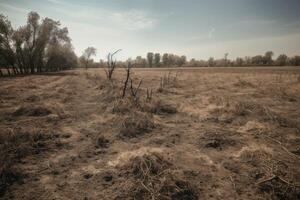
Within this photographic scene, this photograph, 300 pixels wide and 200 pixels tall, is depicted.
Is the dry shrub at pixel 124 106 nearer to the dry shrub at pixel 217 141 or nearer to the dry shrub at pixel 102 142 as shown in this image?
the dry shrub at pixel 102 142

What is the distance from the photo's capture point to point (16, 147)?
5.27m

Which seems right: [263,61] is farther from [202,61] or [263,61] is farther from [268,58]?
[202,61]

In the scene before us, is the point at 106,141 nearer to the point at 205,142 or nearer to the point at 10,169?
the point at 10,169

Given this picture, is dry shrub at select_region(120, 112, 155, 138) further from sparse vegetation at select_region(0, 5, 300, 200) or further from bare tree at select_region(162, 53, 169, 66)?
bare tree at select_region(162, 53, 169, 66)

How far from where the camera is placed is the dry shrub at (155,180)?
3.62 metres

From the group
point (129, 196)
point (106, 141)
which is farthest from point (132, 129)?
point (129, 196)

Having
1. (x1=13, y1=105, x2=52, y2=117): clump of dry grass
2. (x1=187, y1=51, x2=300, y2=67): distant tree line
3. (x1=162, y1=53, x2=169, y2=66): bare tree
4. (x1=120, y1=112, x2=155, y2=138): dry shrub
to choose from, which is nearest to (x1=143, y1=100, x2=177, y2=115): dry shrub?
(x1=120, y1=112, x2=155, y2=138): dry shrub

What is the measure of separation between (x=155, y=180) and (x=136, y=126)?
3.23m

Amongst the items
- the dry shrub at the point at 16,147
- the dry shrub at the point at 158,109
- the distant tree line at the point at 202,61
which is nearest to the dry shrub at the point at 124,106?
the dry shrub at the point at 158,109

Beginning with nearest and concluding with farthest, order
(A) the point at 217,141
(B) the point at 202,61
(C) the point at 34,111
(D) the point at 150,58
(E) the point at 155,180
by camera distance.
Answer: (E) the point at 155,180 < (A) the point at 217,141 < (C) the point at 34,111 < (B) the point at 202,61 < (D) the point at 150,58

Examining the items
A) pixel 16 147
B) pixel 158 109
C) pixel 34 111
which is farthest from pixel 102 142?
pixel 34 111

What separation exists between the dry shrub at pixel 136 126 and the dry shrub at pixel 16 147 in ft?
6.78

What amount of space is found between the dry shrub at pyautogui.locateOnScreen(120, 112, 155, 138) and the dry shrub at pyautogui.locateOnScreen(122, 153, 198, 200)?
201 cm

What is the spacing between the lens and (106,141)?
608 cm
